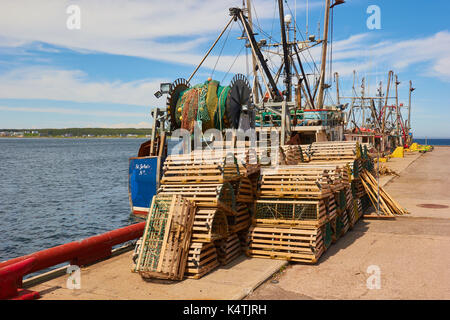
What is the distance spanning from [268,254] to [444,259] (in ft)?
14.6

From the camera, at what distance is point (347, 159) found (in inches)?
595

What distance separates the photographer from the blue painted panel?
18062mm

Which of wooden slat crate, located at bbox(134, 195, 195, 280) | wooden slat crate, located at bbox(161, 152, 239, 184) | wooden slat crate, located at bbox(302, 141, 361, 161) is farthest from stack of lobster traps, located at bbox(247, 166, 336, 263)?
wooden slat crate, located at bbox(302, 141, 361, 161)

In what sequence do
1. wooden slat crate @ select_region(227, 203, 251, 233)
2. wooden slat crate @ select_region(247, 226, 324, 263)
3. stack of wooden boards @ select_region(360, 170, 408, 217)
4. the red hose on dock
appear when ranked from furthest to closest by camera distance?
stack of wooden boards @ select_region(360, 170, 408, 217)
wooden slat crate @ select_region(227, 203, 251, 233)
wooden slat crate @ select_region(247, 226, 324, 263)
the red hose on dock

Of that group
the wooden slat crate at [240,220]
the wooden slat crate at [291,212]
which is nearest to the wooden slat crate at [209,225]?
the wooden slat crate at [240,220]

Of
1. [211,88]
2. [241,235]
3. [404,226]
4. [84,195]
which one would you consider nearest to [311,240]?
[241,235]

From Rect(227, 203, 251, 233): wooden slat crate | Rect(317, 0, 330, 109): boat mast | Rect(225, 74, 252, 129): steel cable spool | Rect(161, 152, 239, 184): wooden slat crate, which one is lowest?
Rect(227, 203, 251, 233): wooden slat crate

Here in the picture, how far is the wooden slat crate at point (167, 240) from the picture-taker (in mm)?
8383

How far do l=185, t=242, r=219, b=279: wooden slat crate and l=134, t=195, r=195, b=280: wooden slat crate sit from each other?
0.16 meters

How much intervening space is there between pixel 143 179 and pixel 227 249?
9.62m

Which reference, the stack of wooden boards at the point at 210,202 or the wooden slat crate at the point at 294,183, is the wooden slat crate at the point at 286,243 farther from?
the wooden slat crate at the point at 294,183

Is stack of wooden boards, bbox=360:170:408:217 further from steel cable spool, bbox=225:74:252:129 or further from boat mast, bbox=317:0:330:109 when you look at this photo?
boat mast, bbox=317:0:330:109

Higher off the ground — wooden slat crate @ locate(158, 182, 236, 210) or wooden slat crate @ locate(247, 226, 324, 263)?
wooden slat crate @ locate(158, 182, 236, 210)

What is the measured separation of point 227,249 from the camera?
9766mm
